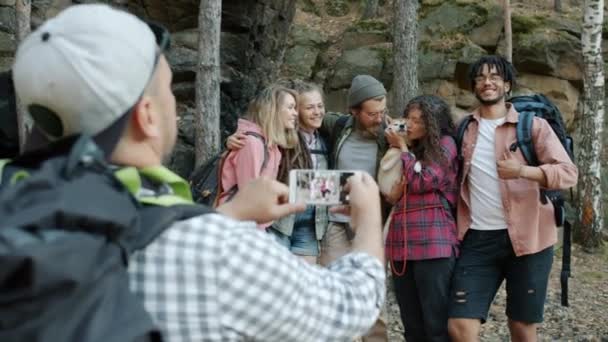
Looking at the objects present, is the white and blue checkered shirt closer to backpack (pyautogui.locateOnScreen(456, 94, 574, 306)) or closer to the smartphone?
the smartphone

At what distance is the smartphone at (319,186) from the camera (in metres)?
1.99

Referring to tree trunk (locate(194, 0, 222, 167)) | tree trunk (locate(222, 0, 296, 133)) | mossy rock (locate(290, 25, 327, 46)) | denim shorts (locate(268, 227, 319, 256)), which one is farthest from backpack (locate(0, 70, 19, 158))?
mossy rock (locate(290, 25, 327, 46))

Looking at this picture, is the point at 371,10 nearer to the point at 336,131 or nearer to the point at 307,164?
the point at 336,131

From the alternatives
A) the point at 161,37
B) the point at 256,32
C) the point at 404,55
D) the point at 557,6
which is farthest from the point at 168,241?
the point at 557,6

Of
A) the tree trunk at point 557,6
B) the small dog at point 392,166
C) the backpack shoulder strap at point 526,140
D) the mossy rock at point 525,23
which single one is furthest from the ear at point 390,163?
the tree trunk at point 557,6

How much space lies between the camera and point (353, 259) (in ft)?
5.13

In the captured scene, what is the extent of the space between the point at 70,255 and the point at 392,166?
3.65 metres

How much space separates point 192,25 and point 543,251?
873 cm

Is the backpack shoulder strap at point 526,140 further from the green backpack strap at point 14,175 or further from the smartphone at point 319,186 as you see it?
the green backpack strap at point 14,175

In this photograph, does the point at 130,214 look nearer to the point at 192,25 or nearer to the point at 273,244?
the point at 273,244

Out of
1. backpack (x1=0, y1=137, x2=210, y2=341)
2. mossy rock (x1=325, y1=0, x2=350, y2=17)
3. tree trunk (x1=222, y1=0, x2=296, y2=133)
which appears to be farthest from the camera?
mossy rock (x1=325, y1=0, x2=350, y2=17)

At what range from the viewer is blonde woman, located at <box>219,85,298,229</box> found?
4.64 m

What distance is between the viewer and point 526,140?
430 centimetres

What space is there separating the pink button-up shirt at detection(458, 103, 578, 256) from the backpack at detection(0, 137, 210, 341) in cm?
→ 342
